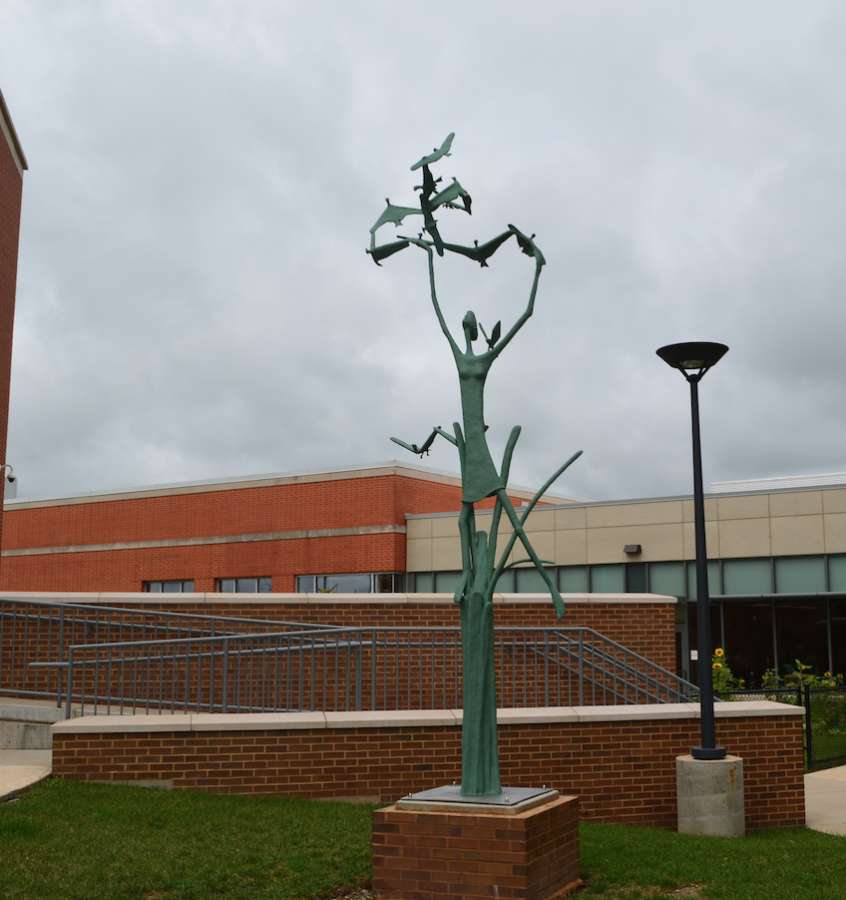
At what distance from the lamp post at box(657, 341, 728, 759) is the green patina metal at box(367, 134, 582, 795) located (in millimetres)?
3241

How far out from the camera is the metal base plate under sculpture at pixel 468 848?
21.4 feet

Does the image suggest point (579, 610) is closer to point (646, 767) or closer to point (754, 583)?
point (646, 767)

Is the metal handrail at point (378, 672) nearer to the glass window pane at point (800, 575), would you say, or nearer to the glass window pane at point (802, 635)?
the glass window pane at point (800, 575)

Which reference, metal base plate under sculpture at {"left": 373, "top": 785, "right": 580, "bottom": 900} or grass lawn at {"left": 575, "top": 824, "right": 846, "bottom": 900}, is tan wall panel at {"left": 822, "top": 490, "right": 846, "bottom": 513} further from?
metal base plate under sculpture at {"left": 373, "top": 785, "right": 580, "bottom": 900}

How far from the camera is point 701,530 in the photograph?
34.0 ft

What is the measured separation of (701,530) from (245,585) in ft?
71.8

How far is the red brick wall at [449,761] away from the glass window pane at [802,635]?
13192 millimetres

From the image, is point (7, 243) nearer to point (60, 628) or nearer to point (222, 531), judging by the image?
point (60, 628)

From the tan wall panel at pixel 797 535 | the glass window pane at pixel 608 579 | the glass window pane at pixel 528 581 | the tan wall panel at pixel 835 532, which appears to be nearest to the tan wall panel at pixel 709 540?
the tan wall panel at pixel 797 535

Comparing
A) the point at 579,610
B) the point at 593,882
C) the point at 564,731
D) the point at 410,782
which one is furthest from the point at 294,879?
the point at 579,610

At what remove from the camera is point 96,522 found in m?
33.2

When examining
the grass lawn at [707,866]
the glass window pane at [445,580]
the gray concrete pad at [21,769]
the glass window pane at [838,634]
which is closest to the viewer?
the grass lawn at [707,866]

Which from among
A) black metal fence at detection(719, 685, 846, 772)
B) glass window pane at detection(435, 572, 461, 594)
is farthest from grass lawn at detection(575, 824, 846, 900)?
glass window pane at detection(435, 572, 461, 594)

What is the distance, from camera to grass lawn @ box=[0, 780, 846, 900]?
6.72 metres
